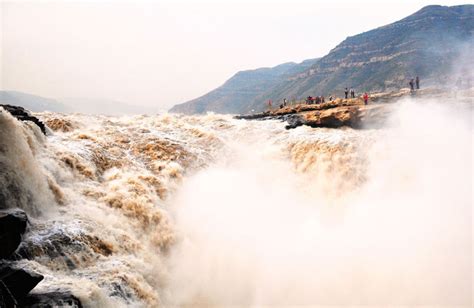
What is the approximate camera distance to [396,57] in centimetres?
10062

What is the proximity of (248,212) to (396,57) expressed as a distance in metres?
99.3

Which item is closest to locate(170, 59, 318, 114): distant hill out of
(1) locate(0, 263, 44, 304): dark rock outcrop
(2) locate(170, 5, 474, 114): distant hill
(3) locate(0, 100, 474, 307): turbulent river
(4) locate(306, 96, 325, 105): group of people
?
(2) locate(170, 5, 474, 114): distant hill

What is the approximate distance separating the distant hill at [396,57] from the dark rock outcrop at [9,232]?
273ft

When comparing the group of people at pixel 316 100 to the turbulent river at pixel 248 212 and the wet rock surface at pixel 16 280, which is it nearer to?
the turbulent river at pixel 248 212

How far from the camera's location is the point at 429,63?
3553 inches

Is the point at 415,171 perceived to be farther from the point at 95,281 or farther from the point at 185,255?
the point at 95,281

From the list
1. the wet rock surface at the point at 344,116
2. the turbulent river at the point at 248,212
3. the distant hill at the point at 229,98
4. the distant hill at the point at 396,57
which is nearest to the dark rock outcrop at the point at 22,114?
the turbulent river at the point at 248,212

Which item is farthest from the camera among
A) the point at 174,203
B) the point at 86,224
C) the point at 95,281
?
the point at 174,203

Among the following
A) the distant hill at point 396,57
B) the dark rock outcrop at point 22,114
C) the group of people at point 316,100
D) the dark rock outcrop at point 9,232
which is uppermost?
the distant hill at point 396,57

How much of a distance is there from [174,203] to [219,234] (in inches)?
90.3

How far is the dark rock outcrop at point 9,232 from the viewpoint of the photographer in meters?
7.33

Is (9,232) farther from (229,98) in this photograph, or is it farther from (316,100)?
(229,98)

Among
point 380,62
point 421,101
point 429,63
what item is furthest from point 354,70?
point 421,101

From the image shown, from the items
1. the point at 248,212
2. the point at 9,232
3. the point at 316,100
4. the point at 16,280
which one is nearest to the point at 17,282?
the point at 16,280
